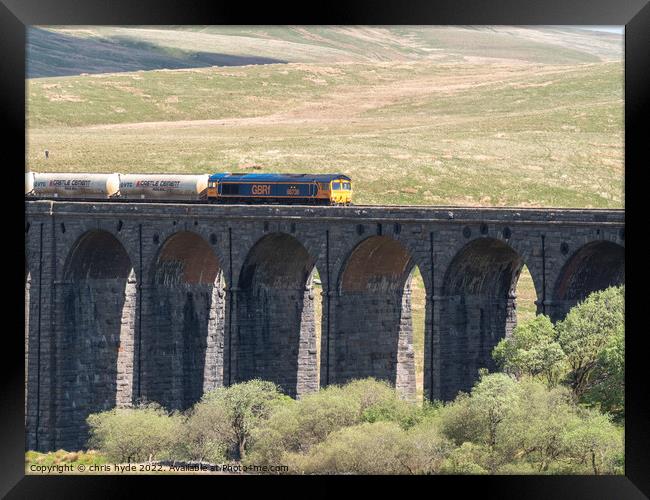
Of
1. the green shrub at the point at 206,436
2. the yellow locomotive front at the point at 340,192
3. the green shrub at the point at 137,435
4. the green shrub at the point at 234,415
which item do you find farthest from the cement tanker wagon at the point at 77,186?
A: the green shrub at the point at 206,436

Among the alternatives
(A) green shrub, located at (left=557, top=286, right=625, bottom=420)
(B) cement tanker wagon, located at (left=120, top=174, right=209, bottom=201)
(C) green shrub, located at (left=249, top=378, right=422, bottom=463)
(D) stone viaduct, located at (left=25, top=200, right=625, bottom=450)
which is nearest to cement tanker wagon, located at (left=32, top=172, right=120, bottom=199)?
(B) cement tanker wagon, located at (left=120, top=174, right=209, bottom=201)

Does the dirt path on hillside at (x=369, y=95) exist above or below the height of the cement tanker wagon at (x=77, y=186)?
above

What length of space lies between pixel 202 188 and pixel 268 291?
918cm

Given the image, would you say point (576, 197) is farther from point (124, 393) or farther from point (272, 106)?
point (272, 106)

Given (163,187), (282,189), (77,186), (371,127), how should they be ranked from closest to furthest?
(282,189) → (163,187) → (77,186) → (371,127)

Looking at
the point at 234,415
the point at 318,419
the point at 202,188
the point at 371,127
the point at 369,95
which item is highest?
the point at 369,95

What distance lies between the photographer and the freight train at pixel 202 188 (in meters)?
79.8

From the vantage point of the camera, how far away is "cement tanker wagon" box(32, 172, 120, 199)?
89.2 meters

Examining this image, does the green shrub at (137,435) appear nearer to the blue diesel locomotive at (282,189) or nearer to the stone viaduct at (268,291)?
the stone viaduct at (268,291)

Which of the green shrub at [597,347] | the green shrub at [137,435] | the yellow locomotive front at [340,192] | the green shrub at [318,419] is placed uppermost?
the yellow locomotive front at [340,192]

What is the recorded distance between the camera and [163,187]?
86500 mm
